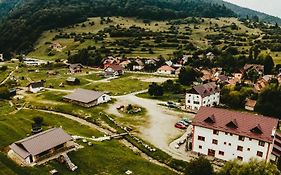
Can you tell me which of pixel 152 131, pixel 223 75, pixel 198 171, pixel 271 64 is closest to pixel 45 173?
pixel 198 171

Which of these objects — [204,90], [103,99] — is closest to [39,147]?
[103,99]

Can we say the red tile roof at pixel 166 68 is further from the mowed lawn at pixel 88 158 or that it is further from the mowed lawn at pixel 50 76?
the mowed lawn at pixel 88 158

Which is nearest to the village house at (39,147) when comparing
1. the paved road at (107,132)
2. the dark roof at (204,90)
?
the paved road at (107,132)

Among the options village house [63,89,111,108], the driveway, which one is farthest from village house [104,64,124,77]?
village house [63,89,111,108]

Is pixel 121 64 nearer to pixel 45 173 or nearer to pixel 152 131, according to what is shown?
pixel 152 131

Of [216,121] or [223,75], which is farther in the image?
[223,75]

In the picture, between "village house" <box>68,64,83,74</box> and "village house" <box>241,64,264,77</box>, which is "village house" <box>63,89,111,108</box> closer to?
"village house" <box>68,64,83,74</box>

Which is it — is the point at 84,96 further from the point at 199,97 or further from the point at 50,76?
the point at 50,76
